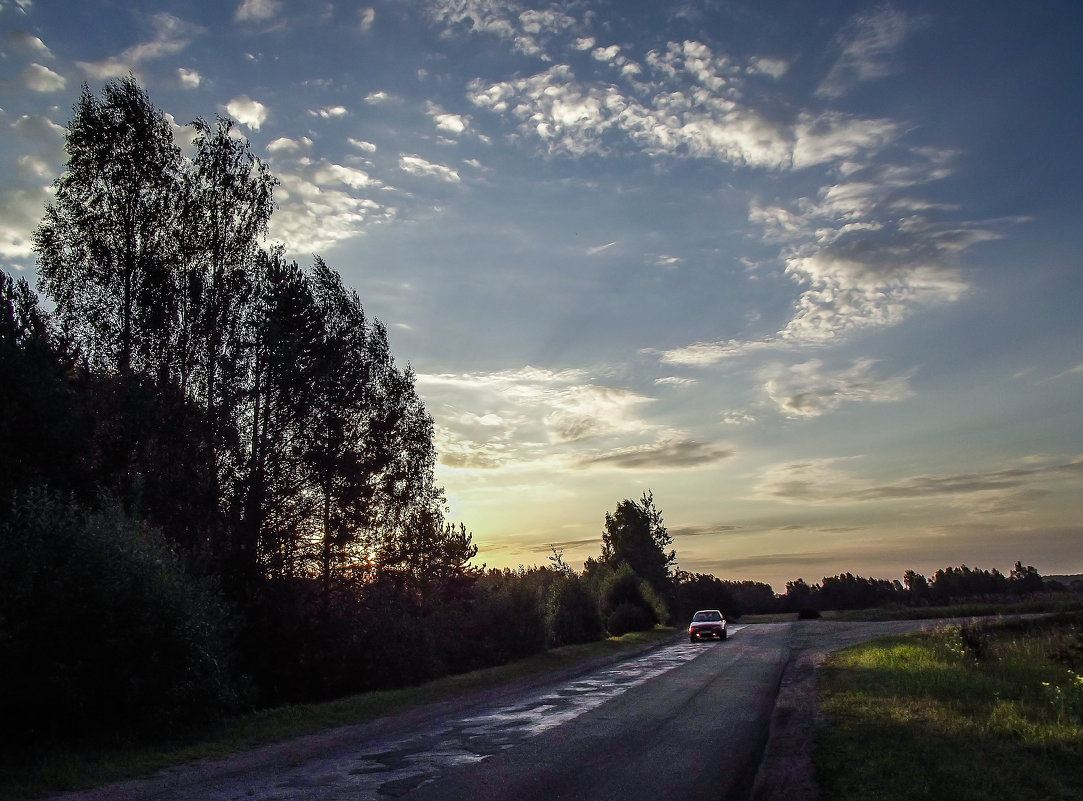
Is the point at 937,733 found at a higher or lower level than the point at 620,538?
lower

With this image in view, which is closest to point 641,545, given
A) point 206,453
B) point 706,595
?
point 706,595

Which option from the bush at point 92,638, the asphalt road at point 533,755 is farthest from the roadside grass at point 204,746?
the bush at point 92,638

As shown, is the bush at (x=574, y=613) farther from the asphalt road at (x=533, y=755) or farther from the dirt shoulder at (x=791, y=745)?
the asphalt road at (x=533, y=755)

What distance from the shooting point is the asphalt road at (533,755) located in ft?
26.8

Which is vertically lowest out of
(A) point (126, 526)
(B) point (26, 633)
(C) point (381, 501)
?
(B) point (26, 633)

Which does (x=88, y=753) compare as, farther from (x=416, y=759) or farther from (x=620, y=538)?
(x=620, y=538)

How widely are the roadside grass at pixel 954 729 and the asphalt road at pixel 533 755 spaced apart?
32.6 inches

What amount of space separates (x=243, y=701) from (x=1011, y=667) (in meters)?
19.0

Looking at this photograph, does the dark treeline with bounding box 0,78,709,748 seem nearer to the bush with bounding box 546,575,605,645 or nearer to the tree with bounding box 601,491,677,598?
the bush with bounding box 546,575,605,645

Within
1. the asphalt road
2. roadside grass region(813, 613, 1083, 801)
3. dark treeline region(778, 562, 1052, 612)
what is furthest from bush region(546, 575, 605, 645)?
dark treeline region(778, 562, 1052, 612)

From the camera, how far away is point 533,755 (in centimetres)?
996

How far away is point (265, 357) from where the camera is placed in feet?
74.3

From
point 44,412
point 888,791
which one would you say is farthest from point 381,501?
point 888,791

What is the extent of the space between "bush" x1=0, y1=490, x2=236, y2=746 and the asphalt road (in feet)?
9.92
